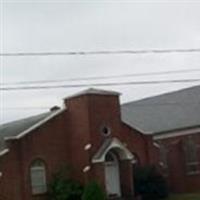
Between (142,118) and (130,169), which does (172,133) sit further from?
(130,169)

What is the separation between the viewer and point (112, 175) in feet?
143

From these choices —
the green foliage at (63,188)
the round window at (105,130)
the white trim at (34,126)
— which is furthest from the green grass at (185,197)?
the white trim at (34,126)

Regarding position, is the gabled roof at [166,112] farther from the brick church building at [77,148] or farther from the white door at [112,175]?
the white door at [112,175]

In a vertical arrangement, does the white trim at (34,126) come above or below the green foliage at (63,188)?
above

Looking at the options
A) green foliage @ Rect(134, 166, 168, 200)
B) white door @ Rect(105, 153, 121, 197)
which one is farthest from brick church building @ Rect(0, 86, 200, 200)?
green foliage @ Rect(134, 166, 168, 200)

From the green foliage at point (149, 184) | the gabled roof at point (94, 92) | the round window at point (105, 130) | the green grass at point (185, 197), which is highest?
the gabled roof at point (94, 92)

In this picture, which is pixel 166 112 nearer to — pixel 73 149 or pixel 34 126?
pixel 73 149

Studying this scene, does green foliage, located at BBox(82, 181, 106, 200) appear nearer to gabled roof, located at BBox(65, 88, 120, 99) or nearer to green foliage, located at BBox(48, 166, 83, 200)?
green foliage, located at BBox(48, 166, 83, 200)

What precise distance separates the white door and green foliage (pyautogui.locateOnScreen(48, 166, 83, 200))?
8.14 feet

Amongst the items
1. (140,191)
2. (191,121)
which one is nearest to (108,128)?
(140,191)

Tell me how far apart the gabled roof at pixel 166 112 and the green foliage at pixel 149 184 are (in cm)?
534

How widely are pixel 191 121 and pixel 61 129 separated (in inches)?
483

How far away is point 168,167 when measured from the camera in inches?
2117

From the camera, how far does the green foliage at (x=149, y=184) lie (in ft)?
145
